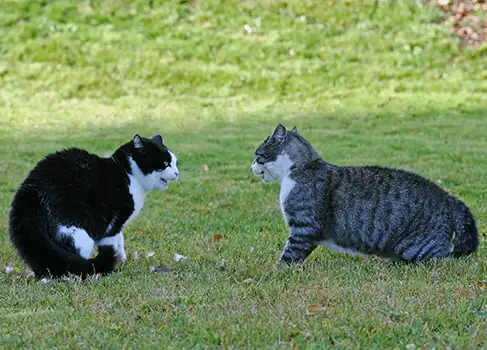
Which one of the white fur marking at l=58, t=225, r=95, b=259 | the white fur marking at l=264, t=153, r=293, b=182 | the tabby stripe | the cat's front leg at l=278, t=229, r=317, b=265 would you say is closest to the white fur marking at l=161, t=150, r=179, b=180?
the white fur marking at l=264, t=153, r=293, b=182

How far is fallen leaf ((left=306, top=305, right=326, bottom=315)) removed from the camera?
512 cm

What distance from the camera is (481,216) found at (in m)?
8.91

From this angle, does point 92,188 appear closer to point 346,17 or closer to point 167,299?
point 167,299

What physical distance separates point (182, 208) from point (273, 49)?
977 cm

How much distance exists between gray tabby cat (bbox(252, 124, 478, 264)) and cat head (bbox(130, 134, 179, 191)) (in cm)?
112

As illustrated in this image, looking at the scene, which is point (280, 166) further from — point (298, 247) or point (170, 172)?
point (170, 172)

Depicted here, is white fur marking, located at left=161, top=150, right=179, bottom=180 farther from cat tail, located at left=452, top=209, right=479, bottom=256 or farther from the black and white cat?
cat tail, located at left=452, top=209, right=479, bottom=256

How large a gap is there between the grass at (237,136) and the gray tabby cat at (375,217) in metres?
0.21

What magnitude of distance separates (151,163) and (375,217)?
2.11 meters

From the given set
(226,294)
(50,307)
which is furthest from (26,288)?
(226,294)

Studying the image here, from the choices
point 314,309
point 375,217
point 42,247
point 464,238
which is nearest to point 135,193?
point 42,247

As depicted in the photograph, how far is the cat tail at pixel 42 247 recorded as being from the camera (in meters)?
6.23

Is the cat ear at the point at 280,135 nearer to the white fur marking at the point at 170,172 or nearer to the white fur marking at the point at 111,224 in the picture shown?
the white fur marking at the point at 170,172

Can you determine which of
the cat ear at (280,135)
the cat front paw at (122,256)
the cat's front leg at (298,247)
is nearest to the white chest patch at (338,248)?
the cat's front leg at (298,247)
